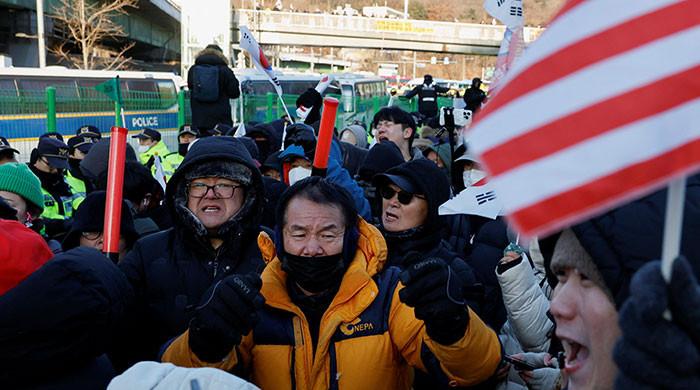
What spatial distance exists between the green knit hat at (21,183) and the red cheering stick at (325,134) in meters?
1.88

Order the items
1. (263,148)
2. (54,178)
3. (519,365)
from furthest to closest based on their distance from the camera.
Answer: (263,148), (54,178), (519,365)

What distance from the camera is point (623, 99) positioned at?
4.42 ft

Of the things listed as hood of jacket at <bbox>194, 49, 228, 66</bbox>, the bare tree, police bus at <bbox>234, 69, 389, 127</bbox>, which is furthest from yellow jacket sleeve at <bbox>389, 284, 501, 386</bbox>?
the bare tree

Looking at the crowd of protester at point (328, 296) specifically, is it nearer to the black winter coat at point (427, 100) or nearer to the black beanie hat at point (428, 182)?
the black beanie hat at point (428, 182)

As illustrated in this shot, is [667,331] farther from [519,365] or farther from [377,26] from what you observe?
[377,26]

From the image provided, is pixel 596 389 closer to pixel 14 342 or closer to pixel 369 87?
pixel 14 342

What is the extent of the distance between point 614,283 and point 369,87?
1070 inches

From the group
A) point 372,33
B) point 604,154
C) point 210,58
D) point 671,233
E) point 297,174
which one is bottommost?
point 297,174

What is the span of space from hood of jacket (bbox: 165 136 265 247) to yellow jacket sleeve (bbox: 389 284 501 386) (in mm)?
968

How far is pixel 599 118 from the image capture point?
135 cm

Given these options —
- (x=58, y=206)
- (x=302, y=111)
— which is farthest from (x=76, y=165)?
(x=302, y=111)

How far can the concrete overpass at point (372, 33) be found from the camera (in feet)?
214

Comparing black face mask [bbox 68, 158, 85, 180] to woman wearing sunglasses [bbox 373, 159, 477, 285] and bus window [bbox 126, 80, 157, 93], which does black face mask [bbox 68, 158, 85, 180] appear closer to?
woman wearing sunglasses [bbox 373, 159, 477, 285]

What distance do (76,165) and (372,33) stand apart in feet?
203
